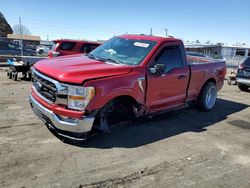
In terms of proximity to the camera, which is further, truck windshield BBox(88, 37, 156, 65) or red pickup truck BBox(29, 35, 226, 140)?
truck windshield BBox(88, 37, 156, 65)

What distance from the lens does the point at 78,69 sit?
15.6ft

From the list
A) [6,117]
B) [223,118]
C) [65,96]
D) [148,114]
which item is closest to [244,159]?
[148,114]

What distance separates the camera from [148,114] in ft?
19.6

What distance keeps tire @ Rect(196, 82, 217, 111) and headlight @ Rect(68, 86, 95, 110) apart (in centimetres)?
429

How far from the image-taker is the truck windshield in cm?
568

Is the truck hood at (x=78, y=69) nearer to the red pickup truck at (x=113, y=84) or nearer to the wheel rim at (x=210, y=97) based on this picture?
the red pickup truck at (x=113, y=84)

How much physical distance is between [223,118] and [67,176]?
16.8 ft

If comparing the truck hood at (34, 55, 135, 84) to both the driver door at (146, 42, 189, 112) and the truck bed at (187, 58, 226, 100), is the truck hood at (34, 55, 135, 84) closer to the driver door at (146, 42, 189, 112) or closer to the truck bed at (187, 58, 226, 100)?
the driver door at (146, 42, 189, 112)

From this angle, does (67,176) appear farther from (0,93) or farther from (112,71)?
(0,93)

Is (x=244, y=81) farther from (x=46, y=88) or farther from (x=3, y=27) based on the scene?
(x=3, y=27)

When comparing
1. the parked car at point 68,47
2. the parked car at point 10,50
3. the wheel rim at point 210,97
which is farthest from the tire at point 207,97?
the parked car at point 10,50

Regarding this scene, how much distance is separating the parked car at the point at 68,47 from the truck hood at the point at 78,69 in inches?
343

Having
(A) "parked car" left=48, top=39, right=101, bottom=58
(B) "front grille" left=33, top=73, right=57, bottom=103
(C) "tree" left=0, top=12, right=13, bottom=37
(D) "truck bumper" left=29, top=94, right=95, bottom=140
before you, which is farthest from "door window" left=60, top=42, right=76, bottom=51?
(C) "tree" left=0, top=12, right=13, bottom=37

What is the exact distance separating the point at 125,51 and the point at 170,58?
107cm
